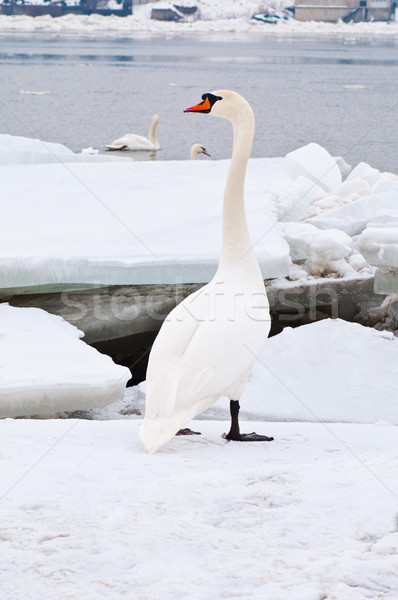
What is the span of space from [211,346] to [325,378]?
1.84m

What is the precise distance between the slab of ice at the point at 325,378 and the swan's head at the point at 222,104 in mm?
1564

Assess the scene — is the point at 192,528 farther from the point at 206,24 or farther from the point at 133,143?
the point at 206,24

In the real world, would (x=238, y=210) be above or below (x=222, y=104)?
below

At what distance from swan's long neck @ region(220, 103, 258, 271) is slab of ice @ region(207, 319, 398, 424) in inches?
39.9

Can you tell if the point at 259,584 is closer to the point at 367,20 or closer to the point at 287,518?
the point at 287,518

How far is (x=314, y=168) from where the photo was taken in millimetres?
9539

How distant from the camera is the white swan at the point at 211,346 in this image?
9.96 ft

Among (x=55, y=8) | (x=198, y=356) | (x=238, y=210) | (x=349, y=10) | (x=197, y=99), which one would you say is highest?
(x=349, y=10)

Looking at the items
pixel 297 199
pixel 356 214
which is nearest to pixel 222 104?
pixel 356 214

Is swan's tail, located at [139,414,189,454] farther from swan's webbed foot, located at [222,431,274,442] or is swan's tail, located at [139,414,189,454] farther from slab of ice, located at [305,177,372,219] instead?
slab of ice, located at [305,177,372,219]

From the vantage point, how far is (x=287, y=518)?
6.39ft

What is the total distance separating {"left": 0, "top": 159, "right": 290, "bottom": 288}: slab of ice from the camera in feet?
17.9

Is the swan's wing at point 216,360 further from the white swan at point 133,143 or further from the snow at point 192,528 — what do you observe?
the white swan at point 133,143

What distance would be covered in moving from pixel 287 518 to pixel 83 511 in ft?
1.69
